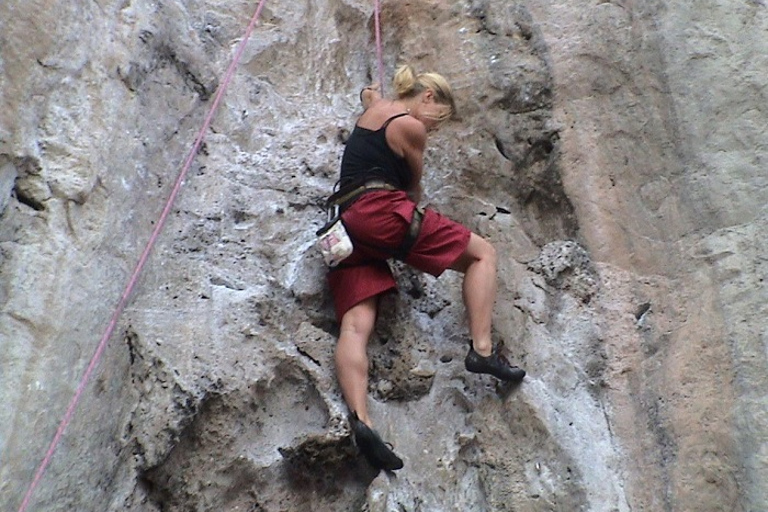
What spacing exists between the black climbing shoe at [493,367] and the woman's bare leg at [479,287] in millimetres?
26

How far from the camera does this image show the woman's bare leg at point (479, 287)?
11.1 feet

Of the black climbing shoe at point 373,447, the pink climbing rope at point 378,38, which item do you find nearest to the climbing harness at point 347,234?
the black climbing shoe at point 373,447

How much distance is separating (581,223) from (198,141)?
5.67ft

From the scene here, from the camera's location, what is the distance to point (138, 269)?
3.38m

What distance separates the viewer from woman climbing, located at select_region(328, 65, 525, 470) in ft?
11.0

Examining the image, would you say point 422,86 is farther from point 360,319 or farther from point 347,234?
point 360,319

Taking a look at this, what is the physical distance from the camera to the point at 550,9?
4.23m

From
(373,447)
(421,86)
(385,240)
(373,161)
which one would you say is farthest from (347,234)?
(373,447)

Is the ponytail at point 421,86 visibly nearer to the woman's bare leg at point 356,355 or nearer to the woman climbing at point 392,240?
the woman climbing at point 392,240

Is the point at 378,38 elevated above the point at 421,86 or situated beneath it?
situated beneath

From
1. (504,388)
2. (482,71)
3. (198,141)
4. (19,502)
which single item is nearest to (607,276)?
(504,388)

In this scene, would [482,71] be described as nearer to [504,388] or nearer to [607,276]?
[607,276]

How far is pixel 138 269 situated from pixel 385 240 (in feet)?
3.16

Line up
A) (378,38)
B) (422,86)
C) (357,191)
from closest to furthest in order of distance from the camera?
(357,191), (422,86), (378,38)
